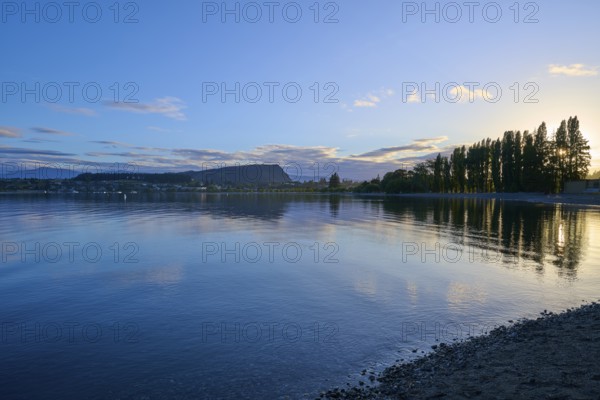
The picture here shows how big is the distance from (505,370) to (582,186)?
145m

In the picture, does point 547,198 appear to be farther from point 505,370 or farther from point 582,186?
point 505,370

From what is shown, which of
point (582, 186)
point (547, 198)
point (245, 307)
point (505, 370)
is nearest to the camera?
point (505, 370)

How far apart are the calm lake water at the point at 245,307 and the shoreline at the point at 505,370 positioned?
862mm

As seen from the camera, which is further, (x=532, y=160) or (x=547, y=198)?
(x=532, y=160)

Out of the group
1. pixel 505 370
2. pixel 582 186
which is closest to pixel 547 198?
pixel 582 186

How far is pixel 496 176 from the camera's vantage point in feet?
488

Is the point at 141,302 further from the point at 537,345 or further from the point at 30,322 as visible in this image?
the point at 537,345

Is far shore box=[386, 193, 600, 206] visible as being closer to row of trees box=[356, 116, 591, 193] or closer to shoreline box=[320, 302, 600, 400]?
row of trees box=[356, 116, 591, 193]

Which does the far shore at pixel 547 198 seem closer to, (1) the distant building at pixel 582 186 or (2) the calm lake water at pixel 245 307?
(1) the distant building at pixel 582 186

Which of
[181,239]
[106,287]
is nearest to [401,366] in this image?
[106,287]

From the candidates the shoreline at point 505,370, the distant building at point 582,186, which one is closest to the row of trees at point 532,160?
the distant building at point 582,186

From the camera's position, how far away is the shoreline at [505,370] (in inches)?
310

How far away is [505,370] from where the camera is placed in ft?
29.5

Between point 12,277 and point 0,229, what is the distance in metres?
26.2
